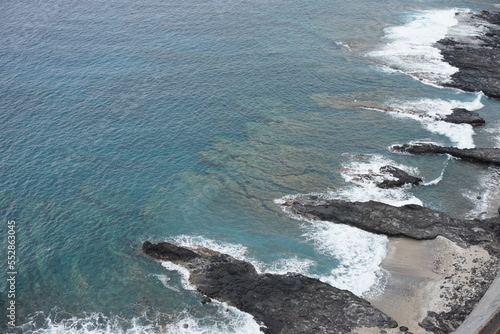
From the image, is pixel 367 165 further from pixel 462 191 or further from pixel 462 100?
pixel 462 100

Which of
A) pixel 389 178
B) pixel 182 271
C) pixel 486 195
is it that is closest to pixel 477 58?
pixel 486 195

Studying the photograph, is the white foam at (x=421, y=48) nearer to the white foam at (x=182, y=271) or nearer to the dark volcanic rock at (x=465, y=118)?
the dark volcanic rock at (x=465, y=118)

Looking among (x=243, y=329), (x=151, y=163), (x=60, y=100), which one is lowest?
(x=243, y=329)

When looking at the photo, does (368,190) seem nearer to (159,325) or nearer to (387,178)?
(387,178)

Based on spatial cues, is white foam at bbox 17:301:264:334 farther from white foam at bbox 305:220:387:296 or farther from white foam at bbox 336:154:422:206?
white foam at bbox 336:154:422:206

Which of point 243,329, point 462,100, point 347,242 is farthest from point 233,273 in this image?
point 462,100

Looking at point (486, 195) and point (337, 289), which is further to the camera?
point (486, 195)
